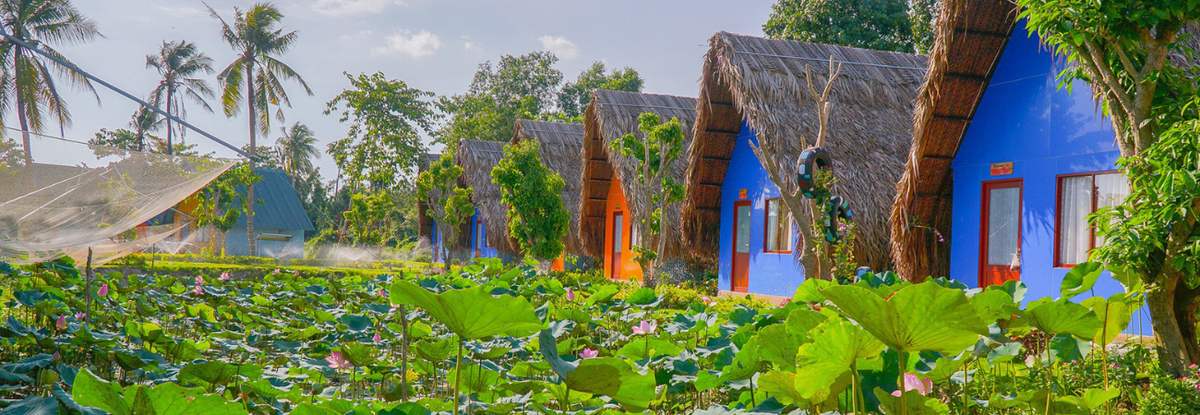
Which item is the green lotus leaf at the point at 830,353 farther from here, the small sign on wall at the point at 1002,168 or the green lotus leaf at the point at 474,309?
the small sign on wall at the point at 1002,168

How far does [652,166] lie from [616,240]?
4.79 meters

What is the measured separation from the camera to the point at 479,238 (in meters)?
26.5

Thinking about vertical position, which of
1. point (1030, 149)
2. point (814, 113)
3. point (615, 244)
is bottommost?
point (615, 244)

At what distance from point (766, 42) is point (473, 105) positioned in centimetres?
2128

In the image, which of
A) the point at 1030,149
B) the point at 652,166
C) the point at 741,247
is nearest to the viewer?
the point at 1030,149

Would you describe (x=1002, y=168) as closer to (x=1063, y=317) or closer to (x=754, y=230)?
(x=754, y=230)

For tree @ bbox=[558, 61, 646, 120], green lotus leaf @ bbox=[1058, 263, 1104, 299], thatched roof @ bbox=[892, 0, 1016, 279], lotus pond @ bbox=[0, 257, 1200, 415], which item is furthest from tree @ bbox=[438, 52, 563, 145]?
green lotus leaf @ bbox=[1058, 263, 1104, 299]

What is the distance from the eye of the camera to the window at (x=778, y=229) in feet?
42.0

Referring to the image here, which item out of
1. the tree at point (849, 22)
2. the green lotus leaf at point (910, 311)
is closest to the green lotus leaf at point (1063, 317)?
the green lotus leaf at point (910, 311)

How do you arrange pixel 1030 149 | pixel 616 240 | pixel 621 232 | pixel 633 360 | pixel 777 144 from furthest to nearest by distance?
pixel 616 240
pixel 621 232
pixel 777 144
pixel 1030 149
pixel 633 360

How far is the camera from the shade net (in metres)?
6.35

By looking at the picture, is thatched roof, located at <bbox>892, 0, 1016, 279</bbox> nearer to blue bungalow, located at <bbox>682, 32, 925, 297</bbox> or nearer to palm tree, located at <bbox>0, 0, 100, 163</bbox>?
blue bungalow, located at <bbox>682, 32, 925, 297</bbox>

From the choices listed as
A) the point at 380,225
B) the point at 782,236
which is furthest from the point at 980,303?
the point at 380,225

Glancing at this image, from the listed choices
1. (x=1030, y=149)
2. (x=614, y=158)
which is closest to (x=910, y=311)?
(x=1030, y=149)
